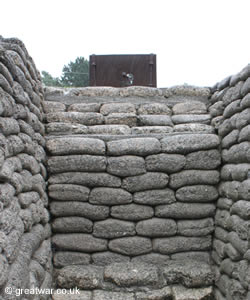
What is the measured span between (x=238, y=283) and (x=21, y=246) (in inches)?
58.9

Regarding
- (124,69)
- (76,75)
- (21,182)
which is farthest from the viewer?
(76,75)

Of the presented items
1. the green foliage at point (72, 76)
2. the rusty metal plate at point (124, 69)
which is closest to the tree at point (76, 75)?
the green foliage at point (72, 76)

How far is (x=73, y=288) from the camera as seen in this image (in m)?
2.42

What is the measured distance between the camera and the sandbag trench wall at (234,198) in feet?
6.60

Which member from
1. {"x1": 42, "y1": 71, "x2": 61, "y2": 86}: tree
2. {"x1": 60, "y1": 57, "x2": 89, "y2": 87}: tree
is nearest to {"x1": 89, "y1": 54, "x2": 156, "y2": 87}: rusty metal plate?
{"x1": 60, "y1": 57, "x2": 89, "y2": 87}: tree

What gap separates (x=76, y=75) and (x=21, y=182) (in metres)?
17.7

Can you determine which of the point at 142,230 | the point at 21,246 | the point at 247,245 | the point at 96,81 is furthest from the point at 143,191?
the point at 96,81

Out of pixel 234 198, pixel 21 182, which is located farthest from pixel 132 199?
pixel 21 182

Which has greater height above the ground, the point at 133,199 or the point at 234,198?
the point at 234,198

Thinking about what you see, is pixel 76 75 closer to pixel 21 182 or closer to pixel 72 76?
pixel 72 76

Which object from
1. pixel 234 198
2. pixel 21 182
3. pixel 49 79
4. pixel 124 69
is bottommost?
pixel 49 79

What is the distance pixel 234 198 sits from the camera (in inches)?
88.5

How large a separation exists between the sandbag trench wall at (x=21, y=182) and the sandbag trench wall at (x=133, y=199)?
0.67ft

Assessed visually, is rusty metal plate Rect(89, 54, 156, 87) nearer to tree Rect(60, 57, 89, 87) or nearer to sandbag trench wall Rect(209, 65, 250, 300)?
sandbag trench wall Rect(209, 65, 250, 300)
